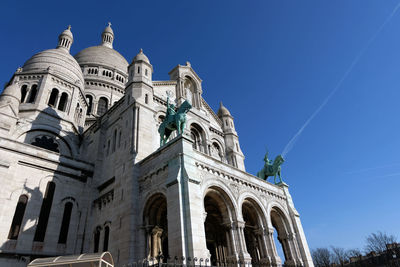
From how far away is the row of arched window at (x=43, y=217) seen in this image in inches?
717

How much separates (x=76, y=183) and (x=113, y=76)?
2806 centimetres

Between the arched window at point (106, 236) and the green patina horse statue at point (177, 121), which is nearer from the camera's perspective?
Result: the green patina horse statue at point (177, 121)

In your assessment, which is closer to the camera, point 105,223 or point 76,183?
point 105,223

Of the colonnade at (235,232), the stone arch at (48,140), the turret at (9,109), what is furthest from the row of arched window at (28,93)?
the colonnade at (235,232)

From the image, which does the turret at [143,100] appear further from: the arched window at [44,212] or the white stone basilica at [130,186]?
the arched window at [44,212]

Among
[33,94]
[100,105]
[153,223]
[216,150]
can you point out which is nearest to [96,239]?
[153,223]

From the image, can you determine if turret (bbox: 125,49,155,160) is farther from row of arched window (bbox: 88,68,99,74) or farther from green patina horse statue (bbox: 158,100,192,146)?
row of arched window (bbox: 88,68,99,74)

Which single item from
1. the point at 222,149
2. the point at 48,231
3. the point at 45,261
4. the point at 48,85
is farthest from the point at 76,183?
the point at 222,149

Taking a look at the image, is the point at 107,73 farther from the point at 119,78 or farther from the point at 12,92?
the point at 12,92

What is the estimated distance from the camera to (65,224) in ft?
66.8

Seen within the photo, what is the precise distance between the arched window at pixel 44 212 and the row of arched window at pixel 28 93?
12156mm

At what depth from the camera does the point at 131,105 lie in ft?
71.5

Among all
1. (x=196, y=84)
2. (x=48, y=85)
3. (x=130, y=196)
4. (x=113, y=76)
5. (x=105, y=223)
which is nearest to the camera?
(x=130, y=196)

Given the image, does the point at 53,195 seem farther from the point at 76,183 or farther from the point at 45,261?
the point at 45,261
